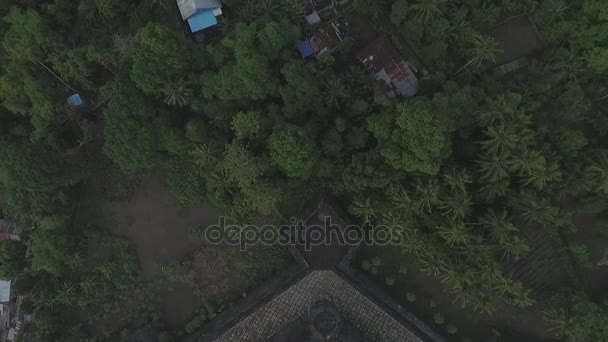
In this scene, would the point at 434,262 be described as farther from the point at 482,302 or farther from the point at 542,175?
the point at 542,175

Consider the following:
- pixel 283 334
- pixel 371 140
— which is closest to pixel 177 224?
pixel 283 334

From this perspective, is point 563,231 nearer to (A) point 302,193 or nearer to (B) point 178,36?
(A) point 302,193

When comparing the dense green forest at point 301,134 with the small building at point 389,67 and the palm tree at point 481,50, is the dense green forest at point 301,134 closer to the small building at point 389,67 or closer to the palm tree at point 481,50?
the palm tree at point 481,50

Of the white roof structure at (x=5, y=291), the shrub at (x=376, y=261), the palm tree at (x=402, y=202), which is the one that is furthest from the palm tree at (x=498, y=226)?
the white roof structure at (x=5, y=291)

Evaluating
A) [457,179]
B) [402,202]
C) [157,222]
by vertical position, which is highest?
[157,222]

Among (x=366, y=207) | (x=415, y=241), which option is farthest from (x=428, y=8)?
(x=415, y=241)

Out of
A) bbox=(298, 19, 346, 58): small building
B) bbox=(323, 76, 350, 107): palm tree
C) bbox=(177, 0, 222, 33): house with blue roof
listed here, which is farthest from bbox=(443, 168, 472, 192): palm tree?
→ bbox=(177, 0, 222, 33): house with blue roof
